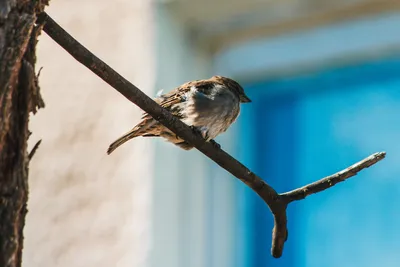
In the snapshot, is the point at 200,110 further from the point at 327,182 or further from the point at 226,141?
the point at 327,182

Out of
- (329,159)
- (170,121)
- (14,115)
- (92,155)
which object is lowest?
(14,115)

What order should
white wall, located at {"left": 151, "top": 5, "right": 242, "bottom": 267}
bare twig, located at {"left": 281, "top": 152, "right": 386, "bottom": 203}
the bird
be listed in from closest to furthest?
bare twig, located at {"left": 281, "top": 152, "right": 386, "bottom": 203} → the bird → white wall, located at {"left": 151, "top": 5, "right": 242, "bottom": 267}

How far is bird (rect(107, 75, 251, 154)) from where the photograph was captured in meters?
2.65

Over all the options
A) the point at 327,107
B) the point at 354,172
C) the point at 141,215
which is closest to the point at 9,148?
the point at 354,172

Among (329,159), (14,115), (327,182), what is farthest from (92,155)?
(14,115)

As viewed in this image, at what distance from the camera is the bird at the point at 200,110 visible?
8.70ft

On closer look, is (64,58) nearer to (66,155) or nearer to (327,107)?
(66,155)

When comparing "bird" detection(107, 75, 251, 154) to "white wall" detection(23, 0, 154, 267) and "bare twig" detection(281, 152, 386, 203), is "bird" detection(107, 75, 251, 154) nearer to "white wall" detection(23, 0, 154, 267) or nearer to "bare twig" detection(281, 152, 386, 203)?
"white wall" detection(23, 0, 154, 267)

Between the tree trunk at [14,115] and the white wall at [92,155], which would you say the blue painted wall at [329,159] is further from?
the tree trunk at [14,115]

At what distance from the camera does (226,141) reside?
3576 millimetres

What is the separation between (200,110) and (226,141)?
2.88 ft

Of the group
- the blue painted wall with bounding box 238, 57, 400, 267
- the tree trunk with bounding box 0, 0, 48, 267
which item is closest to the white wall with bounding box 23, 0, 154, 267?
the blue painted wall with bounding box 238, 57, 400, 267

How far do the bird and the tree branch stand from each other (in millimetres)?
911

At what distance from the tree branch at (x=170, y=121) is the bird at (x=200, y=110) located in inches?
35.9
